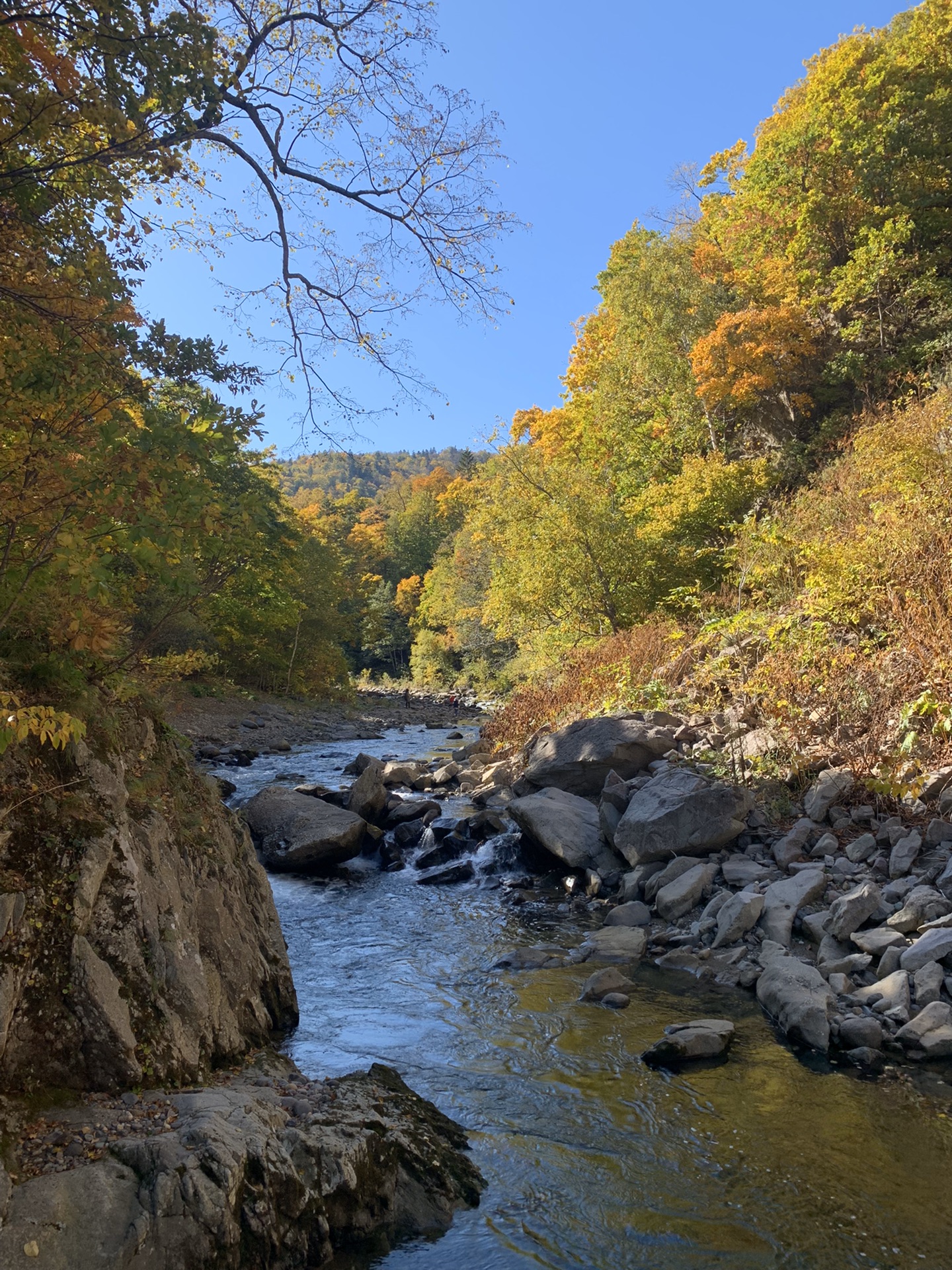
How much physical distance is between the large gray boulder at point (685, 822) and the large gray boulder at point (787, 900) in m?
1.12

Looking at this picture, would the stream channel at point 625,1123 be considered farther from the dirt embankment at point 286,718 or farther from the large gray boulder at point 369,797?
the dirt embankment at point 286,718

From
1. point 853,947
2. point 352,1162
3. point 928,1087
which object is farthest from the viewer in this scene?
point 853,947

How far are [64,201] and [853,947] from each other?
24.9 feet

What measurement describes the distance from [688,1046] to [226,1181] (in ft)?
10.8

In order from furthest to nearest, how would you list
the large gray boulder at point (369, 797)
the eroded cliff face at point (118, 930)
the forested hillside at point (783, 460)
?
the large gray boulder at point (369, 797), the forested hillside at point (783, 460), the eroded cliff face at point (118, 930)

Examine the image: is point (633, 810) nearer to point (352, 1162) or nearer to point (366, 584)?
point (352, 1162)

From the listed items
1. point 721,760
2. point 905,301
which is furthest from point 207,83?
point 905,301

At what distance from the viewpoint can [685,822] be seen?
27.7 feet

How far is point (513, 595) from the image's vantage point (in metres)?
19.5

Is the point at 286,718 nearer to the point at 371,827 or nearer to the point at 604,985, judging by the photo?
the point at 371,827

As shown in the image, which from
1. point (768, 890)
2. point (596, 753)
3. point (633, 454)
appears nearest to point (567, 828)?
point (596, 753)

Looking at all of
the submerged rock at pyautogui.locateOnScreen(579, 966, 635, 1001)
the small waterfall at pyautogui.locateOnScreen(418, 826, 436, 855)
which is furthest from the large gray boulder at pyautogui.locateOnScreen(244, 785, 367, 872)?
the submerged rock at pyautogui.locateOnScreen(579, 966, 635, 1001)

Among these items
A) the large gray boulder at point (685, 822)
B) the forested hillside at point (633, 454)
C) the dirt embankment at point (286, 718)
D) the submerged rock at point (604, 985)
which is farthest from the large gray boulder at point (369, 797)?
the submerged rock at point (604, 985)

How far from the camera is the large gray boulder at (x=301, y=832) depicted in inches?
398
